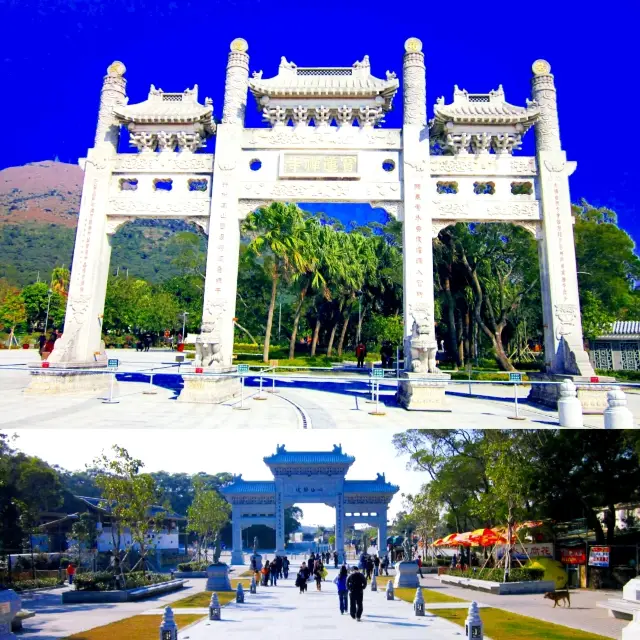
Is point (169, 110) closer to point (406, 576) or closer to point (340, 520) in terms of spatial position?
point (340, 520)

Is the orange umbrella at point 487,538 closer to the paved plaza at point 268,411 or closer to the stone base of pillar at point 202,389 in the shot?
the paved plaza at point 268,411

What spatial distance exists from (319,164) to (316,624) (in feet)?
31.8

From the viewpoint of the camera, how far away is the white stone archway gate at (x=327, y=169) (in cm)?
1227

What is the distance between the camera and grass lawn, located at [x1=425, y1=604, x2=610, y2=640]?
5.52 metres

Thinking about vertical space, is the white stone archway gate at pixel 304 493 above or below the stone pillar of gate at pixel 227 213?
below

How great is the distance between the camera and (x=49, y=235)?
76.9 meters

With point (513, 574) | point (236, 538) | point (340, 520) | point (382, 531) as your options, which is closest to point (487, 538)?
point (513, 574)

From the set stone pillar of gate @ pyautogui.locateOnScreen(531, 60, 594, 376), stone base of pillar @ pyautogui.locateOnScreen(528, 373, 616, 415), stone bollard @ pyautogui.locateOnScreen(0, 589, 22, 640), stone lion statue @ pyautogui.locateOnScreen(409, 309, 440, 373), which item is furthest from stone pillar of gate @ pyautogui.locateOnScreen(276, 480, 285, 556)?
stone pillar of gate @ pyautogui.locateOnScreen(531, 60, 594, 376)

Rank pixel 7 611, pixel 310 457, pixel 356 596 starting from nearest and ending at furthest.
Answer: pixel 7 611
pixel 356 596
pixel 310 457

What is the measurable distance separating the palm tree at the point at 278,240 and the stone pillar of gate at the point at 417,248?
397 inches

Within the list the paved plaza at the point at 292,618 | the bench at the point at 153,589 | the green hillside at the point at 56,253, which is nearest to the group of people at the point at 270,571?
the paved plaza at the point at 292,618

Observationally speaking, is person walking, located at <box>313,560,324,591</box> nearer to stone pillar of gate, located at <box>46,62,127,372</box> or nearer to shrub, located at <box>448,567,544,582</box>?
shrub, located at <box>448,567,544,582</box>

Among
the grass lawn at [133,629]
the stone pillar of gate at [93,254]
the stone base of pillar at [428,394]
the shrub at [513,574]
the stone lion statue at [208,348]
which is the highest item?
the stone pillar of gate at [93,254]

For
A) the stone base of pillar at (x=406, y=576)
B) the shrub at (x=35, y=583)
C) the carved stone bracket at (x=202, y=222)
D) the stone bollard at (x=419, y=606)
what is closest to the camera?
the stone bollard at (x=419, y=606)
